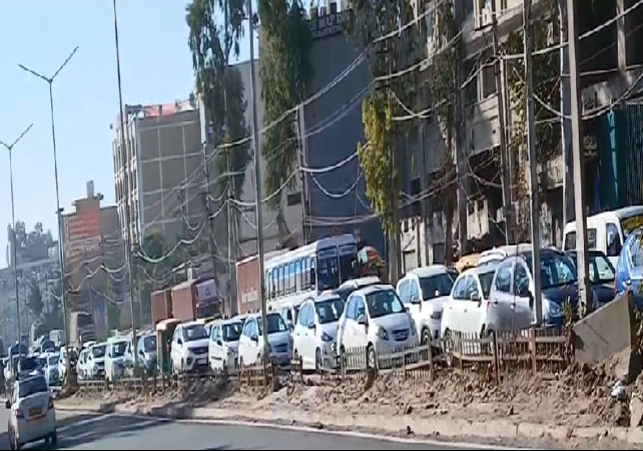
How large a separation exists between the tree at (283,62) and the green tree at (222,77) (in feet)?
16.8

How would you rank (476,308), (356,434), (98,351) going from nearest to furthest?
(356,434)
(476,308)
(98,351)

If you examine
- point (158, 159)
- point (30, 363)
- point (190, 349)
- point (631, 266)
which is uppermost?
point (158, 159)

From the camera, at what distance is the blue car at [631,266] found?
23.0 metres

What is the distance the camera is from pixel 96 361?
6588cm

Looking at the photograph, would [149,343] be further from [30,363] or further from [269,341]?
[30,363]

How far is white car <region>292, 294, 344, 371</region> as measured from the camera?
1303 inches

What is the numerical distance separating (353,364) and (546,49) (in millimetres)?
12216

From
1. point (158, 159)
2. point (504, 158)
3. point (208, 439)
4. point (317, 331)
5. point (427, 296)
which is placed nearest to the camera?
point (208, 439)

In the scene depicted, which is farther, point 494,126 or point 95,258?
point 95,258

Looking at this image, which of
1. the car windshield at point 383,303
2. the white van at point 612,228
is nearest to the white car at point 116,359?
the car windshield at point 383,303

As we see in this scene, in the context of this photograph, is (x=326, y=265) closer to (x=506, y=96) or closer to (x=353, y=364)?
(x=506, y=96)

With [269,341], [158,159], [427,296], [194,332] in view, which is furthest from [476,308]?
[158,159]

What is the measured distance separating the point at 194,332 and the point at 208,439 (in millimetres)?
27287

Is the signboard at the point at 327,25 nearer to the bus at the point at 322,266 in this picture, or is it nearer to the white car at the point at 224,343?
the bus at the point at 322,266
